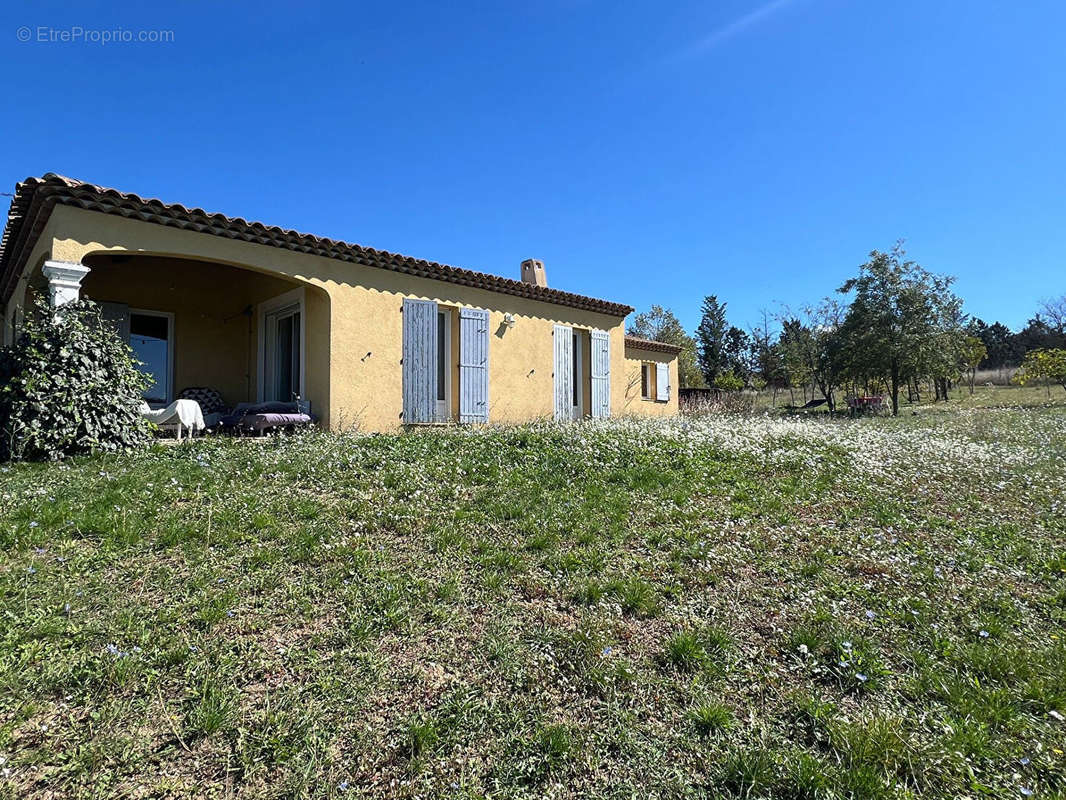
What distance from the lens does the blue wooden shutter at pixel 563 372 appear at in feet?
38.0

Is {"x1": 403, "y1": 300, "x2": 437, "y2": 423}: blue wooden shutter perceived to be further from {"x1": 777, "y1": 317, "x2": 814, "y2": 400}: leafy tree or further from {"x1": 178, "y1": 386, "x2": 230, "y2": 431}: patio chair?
{"x1": 777, "y1": 317, "x2": 814, "y2": 400}: leafy tree

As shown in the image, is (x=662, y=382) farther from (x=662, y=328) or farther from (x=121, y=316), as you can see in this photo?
(x=662, y=328)

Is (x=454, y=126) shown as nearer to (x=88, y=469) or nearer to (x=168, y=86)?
(x=168, y=86)

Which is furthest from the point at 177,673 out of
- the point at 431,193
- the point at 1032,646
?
the point at 431,193

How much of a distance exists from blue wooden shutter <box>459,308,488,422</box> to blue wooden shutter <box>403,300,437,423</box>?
587 mm

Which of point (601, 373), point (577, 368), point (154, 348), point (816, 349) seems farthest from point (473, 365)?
point (816, 349)

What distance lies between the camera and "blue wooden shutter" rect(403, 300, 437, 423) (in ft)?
29.7

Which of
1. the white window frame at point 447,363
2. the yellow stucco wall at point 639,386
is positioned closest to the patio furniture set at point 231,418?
the white window frame at point 447,363

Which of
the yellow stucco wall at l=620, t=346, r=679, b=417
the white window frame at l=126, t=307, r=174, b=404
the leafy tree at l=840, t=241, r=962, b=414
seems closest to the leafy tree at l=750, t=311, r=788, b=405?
the leafy tree at l=840, t=241, r=962, b=414

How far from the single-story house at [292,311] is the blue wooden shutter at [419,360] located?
2 cm

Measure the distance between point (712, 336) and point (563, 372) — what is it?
34.3m

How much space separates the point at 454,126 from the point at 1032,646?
10.4 metres

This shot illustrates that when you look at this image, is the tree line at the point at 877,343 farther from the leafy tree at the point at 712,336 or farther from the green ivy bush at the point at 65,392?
the green ivy bush at the point at 65,392
